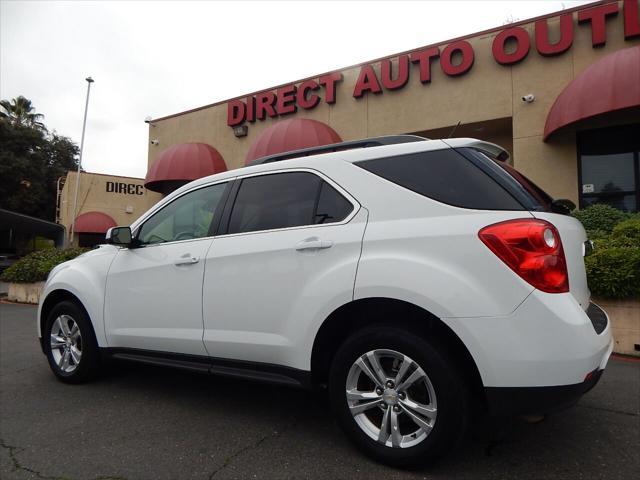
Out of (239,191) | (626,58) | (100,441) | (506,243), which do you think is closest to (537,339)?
(506,243)

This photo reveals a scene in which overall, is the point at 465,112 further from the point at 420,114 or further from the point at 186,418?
the point at 186,418

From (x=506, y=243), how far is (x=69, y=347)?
385 cm

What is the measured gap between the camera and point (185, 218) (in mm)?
3602

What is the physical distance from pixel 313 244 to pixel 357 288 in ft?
1.37

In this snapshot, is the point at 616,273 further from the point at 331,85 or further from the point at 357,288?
the point at 331,85

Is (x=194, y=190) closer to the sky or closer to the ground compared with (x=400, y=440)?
closer to the sky

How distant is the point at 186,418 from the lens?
10.6 feet

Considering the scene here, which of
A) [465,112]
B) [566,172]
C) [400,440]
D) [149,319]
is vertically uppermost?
[465,112]

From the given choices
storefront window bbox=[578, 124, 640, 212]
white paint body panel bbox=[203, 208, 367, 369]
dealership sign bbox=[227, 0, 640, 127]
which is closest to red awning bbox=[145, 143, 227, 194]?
dealership sign bbox=[227, 0, 640, 127]

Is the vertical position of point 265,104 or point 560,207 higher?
point 265,104

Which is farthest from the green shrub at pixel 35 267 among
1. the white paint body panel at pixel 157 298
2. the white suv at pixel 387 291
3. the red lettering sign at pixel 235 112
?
the white suv at pixel 387 291

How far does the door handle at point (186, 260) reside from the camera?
322 centimetres

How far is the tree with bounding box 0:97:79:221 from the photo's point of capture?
1182 inches

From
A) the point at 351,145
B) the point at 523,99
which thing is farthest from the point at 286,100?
the point at 351,145
